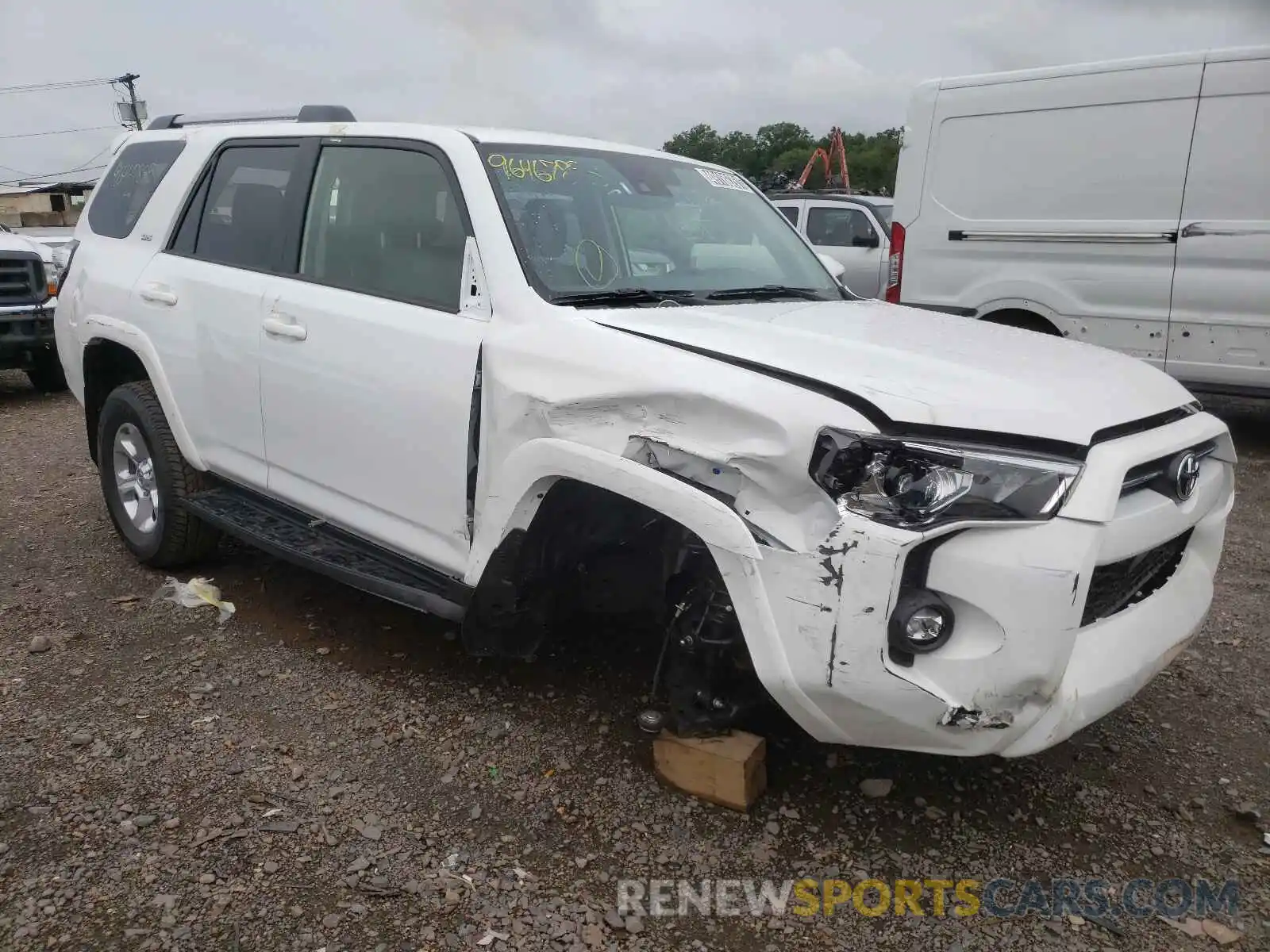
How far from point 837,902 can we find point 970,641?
0.76 m

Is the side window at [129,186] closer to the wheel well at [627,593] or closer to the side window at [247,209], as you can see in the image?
the side window at [247,209]

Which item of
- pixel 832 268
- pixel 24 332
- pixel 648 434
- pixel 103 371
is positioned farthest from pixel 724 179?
pixel 24 332

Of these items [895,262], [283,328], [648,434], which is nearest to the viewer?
[648,434]

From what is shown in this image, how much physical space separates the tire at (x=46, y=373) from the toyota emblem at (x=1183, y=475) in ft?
29.7

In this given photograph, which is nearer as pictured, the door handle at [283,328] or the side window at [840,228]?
the door handle at [283,328]

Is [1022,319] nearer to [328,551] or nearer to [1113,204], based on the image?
[1113,204]

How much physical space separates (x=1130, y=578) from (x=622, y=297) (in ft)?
5.03

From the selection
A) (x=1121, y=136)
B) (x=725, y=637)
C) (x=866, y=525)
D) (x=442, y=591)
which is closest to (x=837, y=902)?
(x=725, y=637)

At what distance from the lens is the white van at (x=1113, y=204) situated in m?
5.94

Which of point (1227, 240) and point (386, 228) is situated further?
point (1227, 240)

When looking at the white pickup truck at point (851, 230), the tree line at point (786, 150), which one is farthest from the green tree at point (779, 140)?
the white pickup truck at point (851, 230)

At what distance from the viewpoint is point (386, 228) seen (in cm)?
329

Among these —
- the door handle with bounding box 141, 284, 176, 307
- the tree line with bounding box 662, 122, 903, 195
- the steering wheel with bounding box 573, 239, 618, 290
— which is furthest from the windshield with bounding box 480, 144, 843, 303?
the tree line with bounding box 662, 122, 903, 195

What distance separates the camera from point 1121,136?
625 cm
